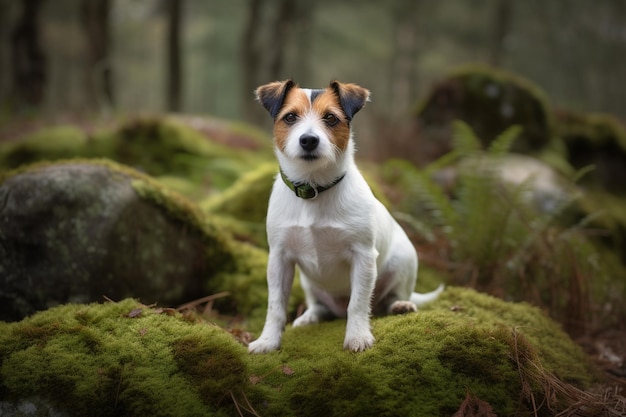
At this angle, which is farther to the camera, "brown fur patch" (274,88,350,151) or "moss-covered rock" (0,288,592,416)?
"brown fur patch" (274,88,350,151)

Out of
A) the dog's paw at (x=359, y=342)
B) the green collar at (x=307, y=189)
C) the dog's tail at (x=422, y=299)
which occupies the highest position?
the green collar at (x=307, y=189)

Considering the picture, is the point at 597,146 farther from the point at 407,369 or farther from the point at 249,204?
the point at 407,369

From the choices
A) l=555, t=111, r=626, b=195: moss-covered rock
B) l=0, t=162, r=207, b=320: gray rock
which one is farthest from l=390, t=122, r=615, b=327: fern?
l=555, t=111, r=626, b=195: moss-covered rock

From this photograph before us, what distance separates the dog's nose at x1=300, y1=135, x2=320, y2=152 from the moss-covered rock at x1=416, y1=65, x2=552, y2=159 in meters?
8.04

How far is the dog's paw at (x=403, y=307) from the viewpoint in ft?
13.3

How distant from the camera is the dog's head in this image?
3.39 m

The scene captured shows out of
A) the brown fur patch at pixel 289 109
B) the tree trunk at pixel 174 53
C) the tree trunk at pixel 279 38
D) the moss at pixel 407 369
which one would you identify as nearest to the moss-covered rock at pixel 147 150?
the brown fur patch at pixel 289 109

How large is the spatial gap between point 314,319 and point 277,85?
2.11 m

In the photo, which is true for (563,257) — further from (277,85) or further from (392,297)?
(277,85)

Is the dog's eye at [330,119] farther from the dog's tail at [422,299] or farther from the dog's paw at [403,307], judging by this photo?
the dog's tail at [422,299]

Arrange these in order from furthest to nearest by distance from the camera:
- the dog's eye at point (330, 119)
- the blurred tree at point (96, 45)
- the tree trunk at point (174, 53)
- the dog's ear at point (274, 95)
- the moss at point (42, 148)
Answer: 1. the tree trunk at point (174, 53)
2. the blurred tree at point (96, 45)
3. the moss at point (42, 148)
4. the dog's ear at point (274, 95)
5. the dog's eye at point (330, 119)

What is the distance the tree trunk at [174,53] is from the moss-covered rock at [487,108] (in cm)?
829

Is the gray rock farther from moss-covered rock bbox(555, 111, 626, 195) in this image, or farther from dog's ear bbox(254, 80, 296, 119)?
moss-covered rock bbox(555, 111, 626, 195)

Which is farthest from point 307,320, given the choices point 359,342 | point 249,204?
point 249,204
